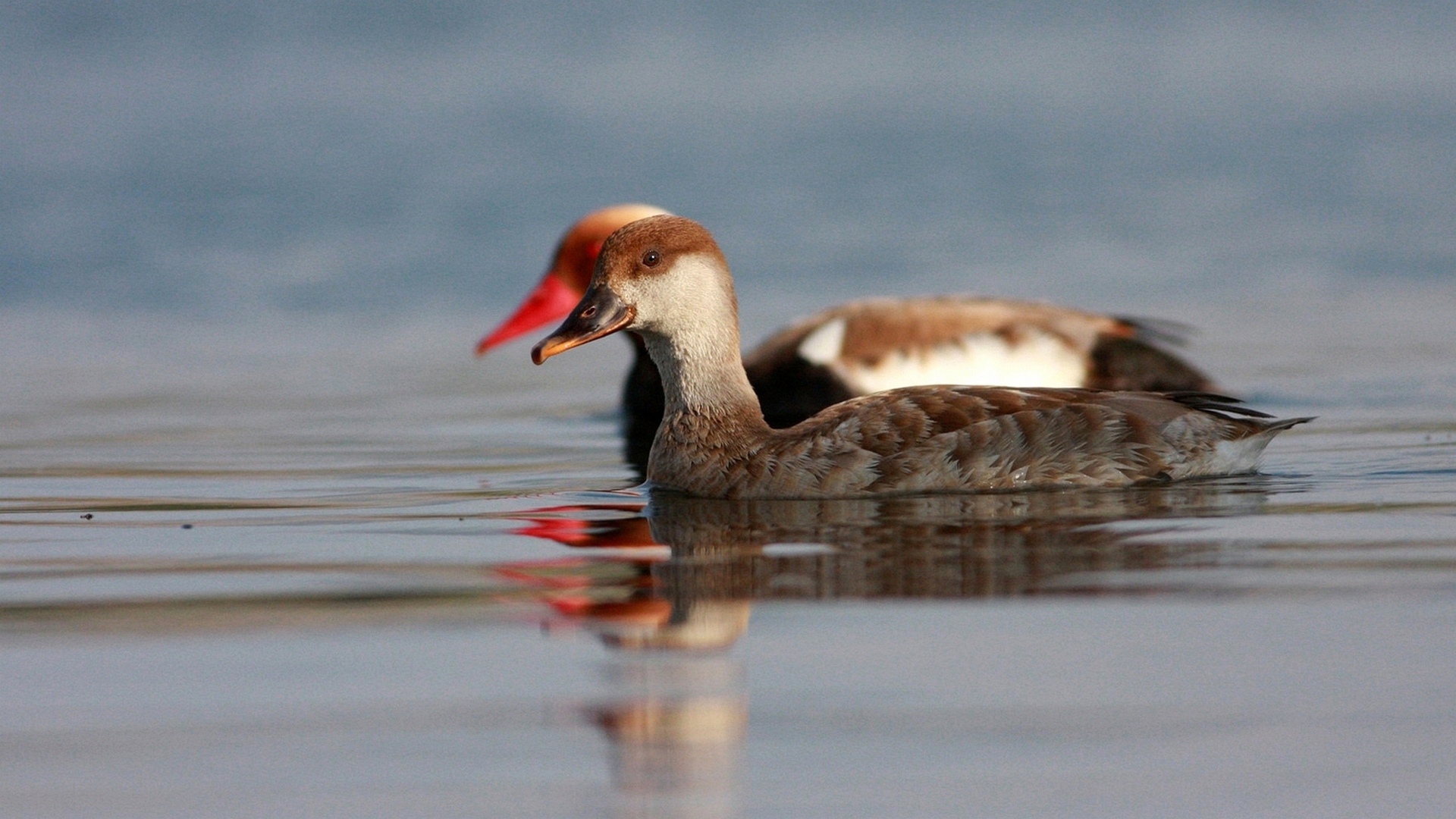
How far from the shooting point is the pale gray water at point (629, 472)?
350 centimetres

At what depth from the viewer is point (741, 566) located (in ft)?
16.7

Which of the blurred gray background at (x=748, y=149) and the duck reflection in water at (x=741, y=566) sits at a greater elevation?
the blurred gray background at (x=748, y=149)

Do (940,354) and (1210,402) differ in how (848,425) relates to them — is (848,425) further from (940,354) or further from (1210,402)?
(940,354)

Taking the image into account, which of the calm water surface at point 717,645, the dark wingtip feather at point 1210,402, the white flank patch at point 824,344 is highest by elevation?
the white flank patch at point 824,344

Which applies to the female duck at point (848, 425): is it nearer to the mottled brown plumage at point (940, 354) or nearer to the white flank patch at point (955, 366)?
the mottled brown plumage at point (940, 354)

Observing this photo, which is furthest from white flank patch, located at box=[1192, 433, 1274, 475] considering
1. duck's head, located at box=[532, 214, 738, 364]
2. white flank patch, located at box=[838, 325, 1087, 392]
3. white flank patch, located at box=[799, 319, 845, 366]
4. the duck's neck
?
white flank patch, located at box=[799, 319, 845, 366]

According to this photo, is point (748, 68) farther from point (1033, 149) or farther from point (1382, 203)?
point (1382, 203)

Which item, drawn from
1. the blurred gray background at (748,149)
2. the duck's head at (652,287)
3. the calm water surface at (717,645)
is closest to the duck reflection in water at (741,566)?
the calm water surface at (717,645)

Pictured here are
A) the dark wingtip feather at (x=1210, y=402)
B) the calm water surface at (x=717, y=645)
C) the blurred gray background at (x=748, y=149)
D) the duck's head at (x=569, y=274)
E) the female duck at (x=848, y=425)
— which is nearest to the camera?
the calm water surface at (x=717, y=645)

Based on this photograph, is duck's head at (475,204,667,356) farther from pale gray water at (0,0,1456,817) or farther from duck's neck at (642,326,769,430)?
duck's neck at (642,326,769,430)

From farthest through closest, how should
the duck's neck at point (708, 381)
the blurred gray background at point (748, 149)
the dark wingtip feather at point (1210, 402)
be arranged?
the blurred gray background at point (748, 149), the duck's neck at point (708, 381), the dark wingtip feather at point (1210, 402)

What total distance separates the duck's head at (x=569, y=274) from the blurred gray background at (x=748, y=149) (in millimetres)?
4109

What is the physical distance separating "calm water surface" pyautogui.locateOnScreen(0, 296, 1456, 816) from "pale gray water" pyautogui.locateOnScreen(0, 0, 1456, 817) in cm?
2

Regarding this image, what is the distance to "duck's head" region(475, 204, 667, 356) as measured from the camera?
10953mm
